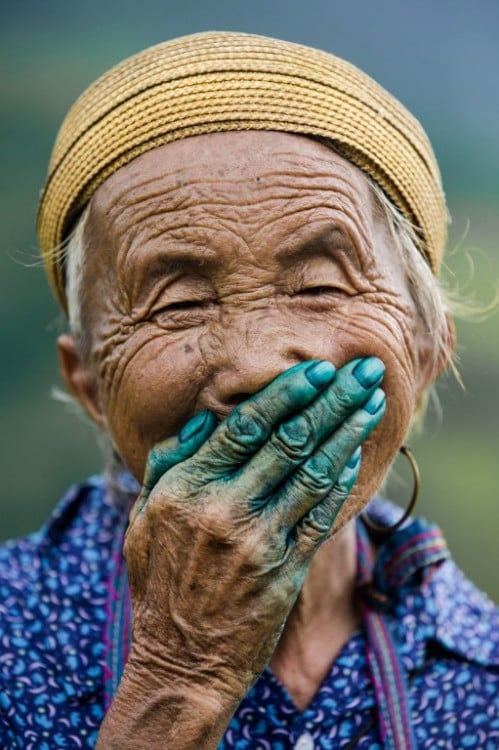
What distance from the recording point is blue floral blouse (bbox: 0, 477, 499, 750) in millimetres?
2537

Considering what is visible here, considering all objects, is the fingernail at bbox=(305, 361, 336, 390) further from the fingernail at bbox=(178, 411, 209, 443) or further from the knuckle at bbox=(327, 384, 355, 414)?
the fingernail at bbox=(178, 411, 209, 443)

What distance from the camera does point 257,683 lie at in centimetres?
260

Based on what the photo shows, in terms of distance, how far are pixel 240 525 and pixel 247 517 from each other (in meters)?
0.02

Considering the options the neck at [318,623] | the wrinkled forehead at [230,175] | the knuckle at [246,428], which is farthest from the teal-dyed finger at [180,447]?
the neck at [318,623]

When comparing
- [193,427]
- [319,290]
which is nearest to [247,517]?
[193,427]

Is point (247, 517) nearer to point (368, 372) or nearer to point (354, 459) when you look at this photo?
point (354, 459)

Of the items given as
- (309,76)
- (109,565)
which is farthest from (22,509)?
(309,76)

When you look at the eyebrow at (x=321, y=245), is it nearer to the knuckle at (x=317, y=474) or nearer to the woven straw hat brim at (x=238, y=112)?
the woven straw hat brim at (x=238, y=112)

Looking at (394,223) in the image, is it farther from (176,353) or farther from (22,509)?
(22,509)

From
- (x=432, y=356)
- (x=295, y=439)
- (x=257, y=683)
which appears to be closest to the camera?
(x=295, y=439)

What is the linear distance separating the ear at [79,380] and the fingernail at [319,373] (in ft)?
2.79

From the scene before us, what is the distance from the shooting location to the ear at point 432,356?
2.66m

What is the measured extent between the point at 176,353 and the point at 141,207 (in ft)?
1.22

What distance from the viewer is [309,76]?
7.98ft
